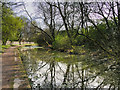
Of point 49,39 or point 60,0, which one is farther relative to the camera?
point 49,39

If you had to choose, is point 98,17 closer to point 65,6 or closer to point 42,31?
point 65,6

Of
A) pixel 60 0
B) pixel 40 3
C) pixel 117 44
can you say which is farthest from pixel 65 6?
pixel 117 44

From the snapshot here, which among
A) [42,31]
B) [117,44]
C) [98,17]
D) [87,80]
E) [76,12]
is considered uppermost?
[76,12]

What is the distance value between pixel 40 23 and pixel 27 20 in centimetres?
63

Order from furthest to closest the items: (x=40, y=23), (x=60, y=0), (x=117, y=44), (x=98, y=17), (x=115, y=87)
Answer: (x=40, y=23)
(x=60, y=0)
(x=98, y=17)
(x=117, y=44)
(x=115, y=87)

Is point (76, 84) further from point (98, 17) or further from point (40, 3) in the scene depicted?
point (40, 3)

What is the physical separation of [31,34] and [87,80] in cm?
460

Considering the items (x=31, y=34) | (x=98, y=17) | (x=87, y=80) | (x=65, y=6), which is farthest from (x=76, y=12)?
(x=87, y=80)

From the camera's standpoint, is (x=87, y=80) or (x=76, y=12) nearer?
(x=87, y=80)

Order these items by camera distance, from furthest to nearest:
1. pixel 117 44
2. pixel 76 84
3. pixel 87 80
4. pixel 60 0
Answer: pixel 60 0, pixel 117 44, pixel 87 80, pixel 76 84

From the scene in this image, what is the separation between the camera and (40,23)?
241 inches

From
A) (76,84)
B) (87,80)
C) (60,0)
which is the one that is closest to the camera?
(76,84)

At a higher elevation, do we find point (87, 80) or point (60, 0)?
point (60, 0)

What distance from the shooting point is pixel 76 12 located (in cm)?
530
